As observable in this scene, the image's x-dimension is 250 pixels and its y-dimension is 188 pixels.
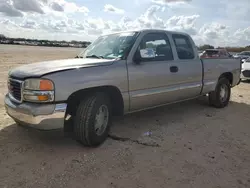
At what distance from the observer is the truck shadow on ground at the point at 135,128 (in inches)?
145

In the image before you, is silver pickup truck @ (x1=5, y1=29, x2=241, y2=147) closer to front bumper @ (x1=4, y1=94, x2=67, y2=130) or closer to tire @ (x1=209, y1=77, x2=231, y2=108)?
front bumper @ (x1=4, y1=94, x2=67, y2=130)

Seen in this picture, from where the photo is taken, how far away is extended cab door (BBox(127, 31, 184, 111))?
4.00 metres

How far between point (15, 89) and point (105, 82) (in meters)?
1.28

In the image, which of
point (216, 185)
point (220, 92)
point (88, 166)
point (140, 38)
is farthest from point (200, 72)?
point (88, 166)

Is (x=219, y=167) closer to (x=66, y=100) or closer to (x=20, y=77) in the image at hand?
(x=66, y=100)

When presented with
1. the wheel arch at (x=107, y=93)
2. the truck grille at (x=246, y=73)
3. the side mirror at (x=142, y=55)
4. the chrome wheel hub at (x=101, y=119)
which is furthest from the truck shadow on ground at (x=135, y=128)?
the truck grille at (x=246, y=73)

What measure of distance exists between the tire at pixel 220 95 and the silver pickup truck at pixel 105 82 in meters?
0.77

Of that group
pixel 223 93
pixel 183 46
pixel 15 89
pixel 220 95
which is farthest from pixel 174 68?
pixel 15 89

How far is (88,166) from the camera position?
3.17 m

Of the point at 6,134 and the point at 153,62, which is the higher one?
the point at 153,62

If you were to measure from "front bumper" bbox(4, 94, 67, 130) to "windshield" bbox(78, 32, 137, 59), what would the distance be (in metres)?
1.36

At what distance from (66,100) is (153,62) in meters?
1.81

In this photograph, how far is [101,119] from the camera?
377cm

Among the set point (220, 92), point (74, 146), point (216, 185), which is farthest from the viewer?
point (220, 92)
